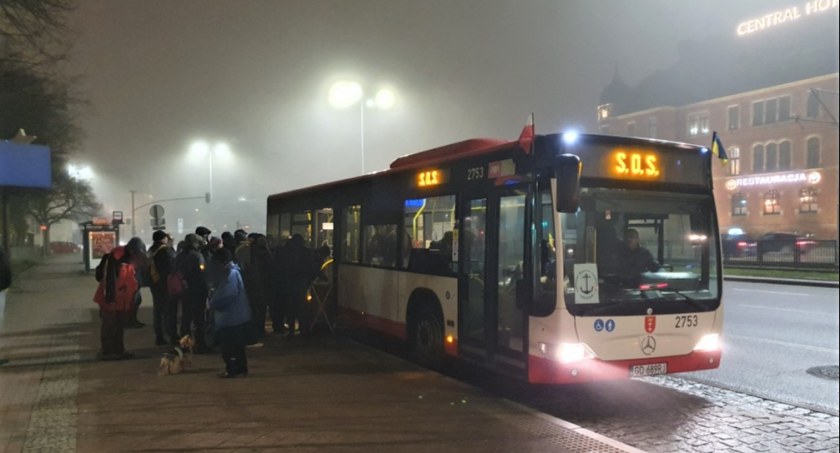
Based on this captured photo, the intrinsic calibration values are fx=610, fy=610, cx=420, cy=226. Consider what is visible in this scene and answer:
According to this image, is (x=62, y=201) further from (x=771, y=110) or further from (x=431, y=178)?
(x=771, y=110)

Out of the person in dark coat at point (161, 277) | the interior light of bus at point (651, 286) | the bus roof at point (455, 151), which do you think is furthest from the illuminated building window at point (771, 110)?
the person in dark coat at point (161, 277)

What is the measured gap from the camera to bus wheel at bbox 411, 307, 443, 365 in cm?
815

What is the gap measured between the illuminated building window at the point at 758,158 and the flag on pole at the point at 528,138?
181ft

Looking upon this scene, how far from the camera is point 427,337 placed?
8438 mm

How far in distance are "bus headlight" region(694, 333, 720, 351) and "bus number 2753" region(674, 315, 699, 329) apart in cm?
22

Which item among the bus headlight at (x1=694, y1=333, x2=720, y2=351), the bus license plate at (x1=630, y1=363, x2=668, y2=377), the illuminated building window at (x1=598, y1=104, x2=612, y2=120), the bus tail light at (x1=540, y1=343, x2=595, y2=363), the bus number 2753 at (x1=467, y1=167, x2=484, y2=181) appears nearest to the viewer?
the bus tail light at (x1=540, y1=343, x2=595, y2=363)

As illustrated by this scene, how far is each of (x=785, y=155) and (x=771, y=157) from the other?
1188 millimetres

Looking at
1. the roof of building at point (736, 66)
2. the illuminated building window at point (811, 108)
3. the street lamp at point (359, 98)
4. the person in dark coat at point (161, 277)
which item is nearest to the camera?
the person in dark coat at point (161, 277)

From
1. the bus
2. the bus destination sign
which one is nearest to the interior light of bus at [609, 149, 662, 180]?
the bus

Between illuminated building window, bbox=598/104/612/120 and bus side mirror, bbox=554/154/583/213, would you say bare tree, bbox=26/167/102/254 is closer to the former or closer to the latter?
bus side mirror, bbox=554/154/583/213

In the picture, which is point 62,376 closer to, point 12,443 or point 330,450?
point 12,443

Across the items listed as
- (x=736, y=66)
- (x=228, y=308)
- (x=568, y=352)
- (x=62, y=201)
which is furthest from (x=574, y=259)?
(x=736, y=66)

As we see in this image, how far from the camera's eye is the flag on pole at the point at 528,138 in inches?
250

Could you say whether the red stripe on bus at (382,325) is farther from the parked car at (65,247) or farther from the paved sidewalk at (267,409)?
the parked car at (65,247)
